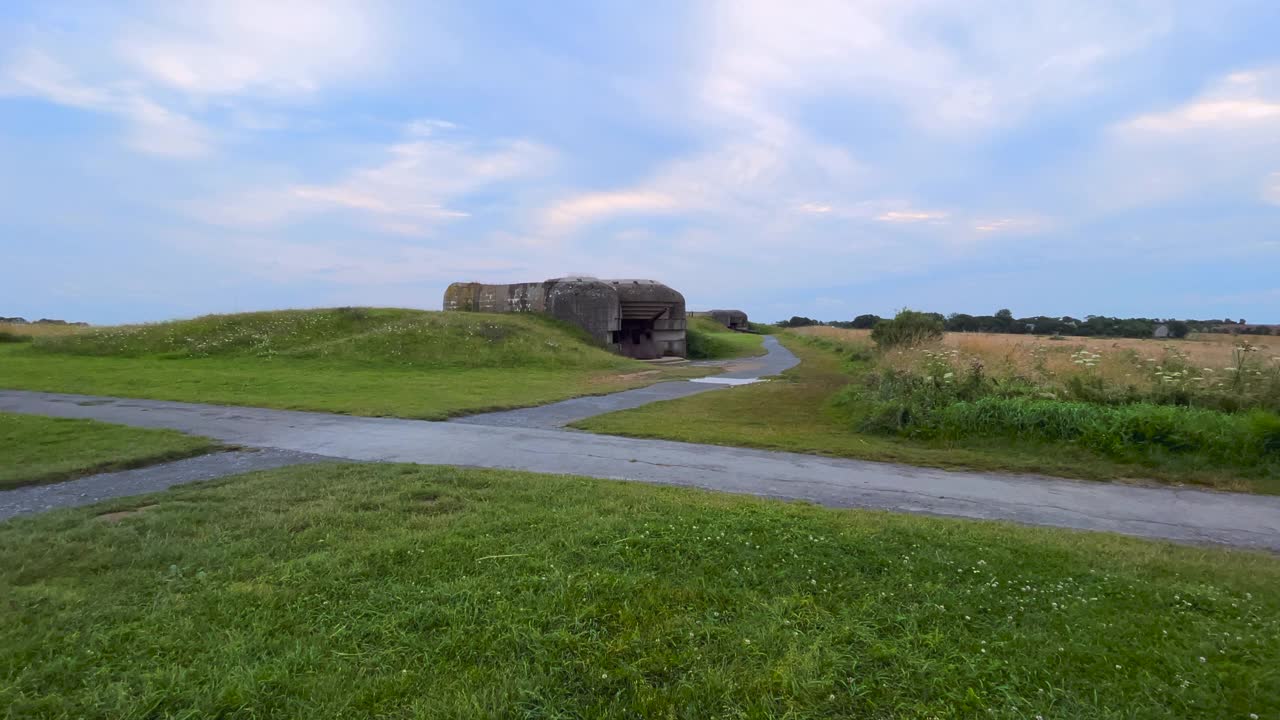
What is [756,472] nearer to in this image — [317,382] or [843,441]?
[843,441]

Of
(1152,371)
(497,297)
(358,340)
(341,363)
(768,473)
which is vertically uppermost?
(497,297)

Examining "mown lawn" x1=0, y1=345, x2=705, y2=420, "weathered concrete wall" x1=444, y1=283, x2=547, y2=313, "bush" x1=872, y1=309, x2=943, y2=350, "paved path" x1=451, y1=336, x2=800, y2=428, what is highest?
"weathered concrete wall" x1=444, y1=283, x2=547, y2=313

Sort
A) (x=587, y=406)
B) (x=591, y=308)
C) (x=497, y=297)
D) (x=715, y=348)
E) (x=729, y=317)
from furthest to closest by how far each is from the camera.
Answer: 1. (x=729, y=317)
2. (x=715, y=348)
3. (x=497, y=297)
4. (x=591, y=308)
5. (x=587, y=406)

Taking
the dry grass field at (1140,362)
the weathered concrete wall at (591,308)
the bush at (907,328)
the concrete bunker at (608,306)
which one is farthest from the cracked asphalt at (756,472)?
the concrete bunker at (608,306)

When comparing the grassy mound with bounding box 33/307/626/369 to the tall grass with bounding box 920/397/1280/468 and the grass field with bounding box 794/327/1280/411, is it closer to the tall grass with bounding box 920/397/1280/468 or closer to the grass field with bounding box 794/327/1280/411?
the grass field with bounding box 794/327/1280/411

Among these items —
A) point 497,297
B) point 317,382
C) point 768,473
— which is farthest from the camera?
point 497,297

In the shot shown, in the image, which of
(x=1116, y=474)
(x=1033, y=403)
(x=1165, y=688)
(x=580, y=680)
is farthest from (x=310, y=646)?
(x=1033, y=403)

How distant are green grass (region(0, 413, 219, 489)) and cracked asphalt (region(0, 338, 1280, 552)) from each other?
38 cm

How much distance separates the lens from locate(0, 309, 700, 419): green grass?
14594 millimetres

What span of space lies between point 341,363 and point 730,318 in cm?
4840

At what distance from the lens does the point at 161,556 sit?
439 centimetres

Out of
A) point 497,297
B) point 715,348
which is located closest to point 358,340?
point 497,297

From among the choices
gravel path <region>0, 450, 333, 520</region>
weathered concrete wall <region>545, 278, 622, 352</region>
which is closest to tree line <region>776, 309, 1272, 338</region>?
weathered concrete wall <region>545, 278, 622, 352</region>

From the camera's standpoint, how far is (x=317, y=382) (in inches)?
680
